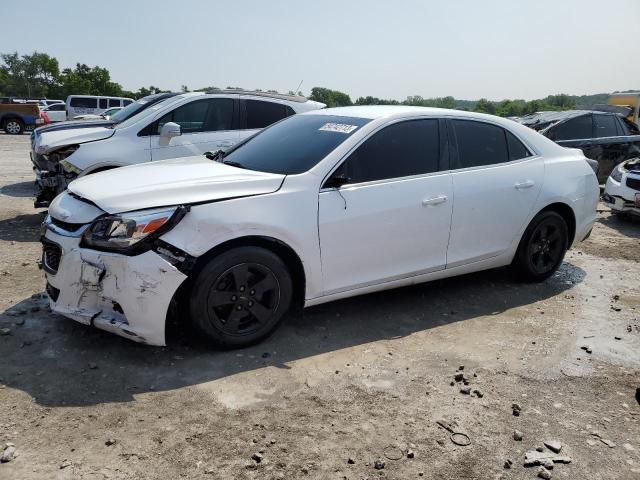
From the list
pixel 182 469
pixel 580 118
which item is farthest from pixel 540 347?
pixel 580 118

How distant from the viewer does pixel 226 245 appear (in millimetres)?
3629

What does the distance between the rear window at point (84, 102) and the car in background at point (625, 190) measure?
24248mm

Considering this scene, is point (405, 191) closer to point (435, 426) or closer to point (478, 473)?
point (435, 426)

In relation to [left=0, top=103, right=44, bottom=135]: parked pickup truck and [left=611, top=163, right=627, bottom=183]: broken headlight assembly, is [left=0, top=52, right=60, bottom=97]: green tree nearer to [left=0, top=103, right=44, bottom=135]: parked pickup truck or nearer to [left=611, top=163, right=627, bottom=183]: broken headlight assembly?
[left=0, top=103, right=44, bottom=135]: parked pickup truck

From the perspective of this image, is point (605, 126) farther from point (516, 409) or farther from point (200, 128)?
point (516, 409)

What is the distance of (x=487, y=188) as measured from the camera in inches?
186

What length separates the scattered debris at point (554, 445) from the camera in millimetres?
2881

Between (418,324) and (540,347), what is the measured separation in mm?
925

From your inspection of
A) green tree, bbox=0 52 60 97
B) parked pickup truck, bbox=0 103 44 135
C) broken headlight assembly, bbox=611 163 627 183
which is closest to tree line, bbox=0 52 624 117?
green tree, bbox=0 52 60 97

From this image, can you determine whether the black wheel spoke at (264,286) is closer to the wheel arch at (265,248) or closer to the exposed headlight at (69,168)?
the wheel arch at (265,248)

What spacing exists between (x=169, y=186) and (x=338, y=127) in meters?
1.47

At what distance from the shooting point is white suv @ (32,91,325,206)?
6.90 meters

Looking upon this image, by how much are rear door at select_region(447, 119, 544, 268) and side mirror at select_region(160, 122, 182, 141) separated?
3.54 meters

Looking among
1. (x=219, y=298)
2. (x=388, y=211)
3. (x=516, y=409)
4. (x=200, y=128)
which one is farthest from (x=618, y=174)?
(x=219, y=298)
